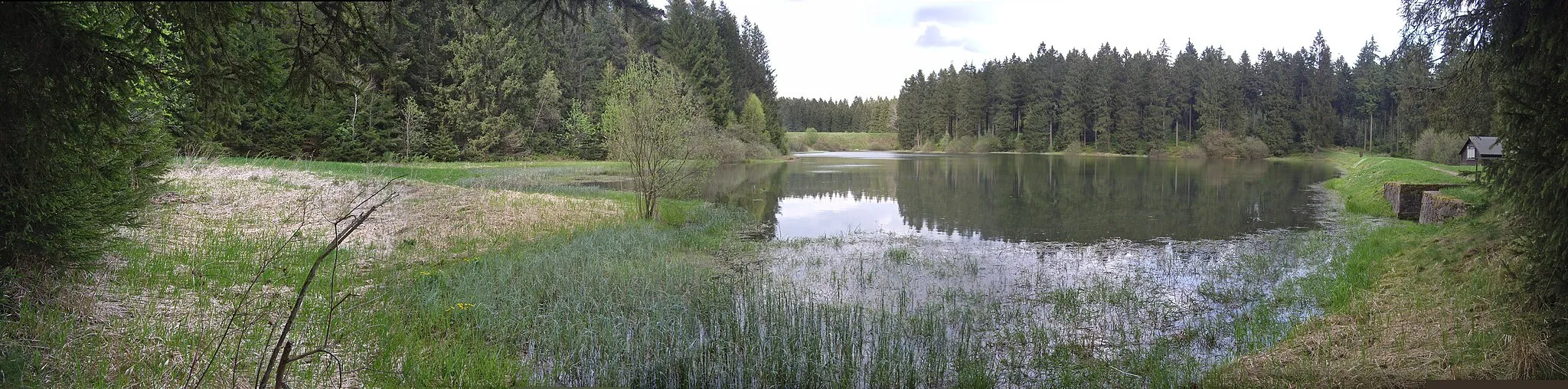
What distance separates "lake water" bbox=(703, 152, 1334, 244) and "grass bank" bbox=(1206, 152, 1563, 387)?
5.84m

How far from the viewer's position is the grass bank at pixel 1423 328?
15.2 ft

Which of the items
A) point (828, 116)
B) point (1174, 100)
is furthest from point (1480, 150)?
point (828, 116)

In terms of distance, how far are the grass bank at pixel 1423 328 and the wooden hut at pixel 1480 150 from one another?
44.8 ft

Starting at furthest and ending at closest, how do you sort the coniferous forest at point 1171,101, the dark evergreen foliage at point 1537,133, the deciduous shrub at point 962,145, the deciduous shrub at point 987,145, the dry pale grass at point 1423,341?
the deciduous shrub at point 962,145
the deciduous shrub at point 987,145
the coniferous forest at point 1171,101
the dry pale grass at point 1423,341
the dark evergreen foliage at point 1537,133

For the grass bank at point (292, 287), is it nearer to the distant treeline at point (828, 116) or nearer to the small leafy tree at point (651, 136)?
the small leafy tree at point (651, 136)

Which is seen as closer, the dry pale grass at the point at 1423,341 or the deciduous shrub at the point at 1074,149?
the dry pale grass at the point at 1423,341

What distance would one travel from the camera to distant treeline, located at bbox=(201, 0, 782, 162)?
1084 inches

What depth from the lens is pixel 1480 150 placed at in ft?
70.5

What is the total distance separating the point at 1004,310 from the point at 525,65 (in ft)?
114

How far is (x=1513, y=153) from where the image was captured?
4922 mm

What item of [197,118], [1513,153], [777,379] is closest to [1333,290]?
[1513,153]

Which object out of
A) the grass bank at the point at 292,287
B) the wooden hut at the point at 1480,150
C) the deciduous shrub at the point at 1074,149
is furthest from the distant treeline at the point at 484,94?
the deciduous shrub at the point at 1074,149

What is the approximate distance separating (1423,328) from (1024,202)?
1547 cm

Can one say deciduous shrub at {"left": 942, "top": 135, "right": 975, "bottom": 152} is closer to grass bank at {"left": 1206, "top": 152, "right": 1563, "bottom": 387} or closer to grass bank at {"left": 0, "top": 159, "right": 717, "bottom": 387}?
grass bank at {"left": 0, "top": 159, "right": 717, "bottom": 387}
